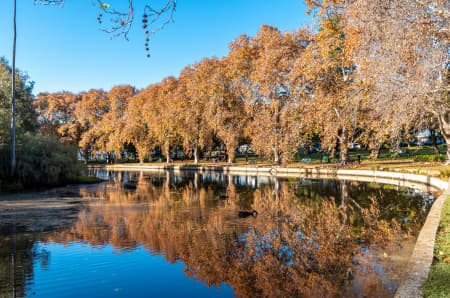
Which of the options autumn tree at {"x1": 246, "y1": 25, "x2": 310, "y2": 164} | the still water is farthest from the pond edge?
autumn tree at {"x1": 246, "y1": 25, "x2": 310, "y2": 164}

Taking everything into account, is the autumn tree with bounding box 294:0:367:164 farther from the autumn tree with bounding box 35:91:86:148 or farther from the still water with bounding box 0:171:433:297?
the autumn tree with bounding box 35:91:86:148

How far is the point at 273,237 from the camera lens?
9.64 meters

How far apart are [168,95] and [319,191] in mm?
33118

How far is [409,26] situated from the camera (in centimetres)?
1243

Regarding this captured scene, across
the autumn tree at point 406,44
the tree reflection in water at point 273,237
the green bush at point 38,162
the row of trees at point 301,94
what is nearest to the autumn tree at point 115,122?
the row of trees at point 301,94

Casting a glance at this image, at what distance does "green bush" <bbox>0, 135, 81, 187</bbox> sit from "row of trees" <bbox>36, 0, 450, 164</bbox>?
56.5ft

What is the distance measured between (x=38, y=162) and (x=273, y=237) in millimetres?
19480

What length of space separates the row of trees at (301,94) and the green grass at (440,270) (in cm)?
733

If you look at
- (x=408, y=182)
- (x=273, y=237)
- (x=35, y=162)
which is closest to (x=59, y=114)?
(x=35, y=162)

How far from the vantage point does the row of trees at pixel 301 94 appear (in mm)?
13441

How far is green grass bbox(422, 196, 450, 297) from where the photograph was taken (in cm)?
500

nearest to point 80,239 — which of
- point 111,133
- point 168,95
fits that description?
point 168,95

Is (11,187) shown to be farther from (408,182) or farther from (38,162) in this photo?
(408,182)

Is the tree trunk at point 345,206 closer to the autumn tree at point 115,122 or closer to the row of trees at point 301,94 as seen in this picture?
the row of trees at point 301,94
